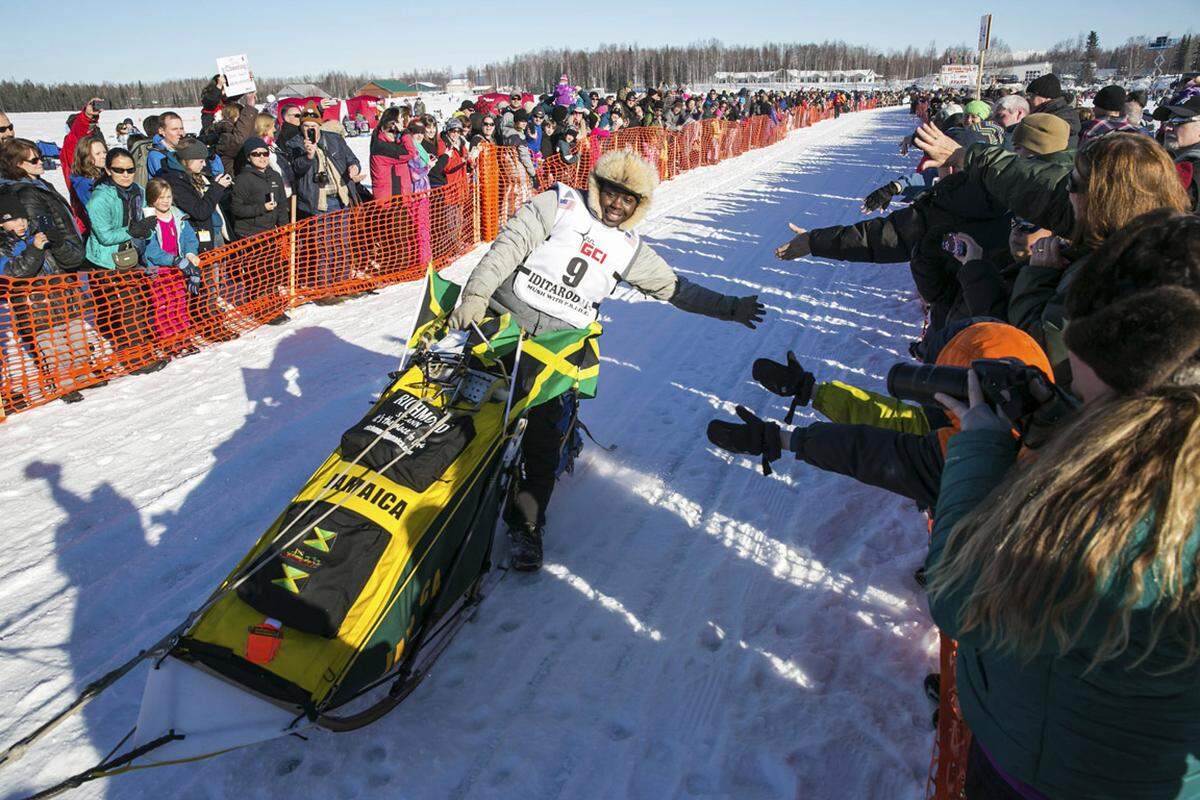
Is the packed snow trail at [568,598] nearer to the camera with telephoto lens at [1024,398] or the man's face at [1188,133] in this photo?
the camera with telephoto lens at [1024,398]

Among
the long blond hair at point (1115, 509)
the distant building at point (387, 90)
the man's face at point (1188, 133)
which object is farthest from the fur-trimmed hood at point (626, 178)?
the distant building at point (387, 90)

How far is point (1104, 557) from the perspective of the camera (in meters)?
1.06

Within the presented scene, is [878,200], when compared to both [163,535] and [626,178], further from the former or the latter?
[163,535]

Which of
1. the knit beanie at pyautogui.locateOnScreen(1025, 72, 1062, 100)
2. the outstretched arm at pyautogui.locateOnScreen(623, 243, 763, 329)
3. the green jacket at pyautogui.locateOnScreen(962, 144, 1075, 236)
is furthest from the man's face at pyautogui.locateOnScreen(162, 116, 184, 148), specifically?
the knit beanie at pyautogui.locateOnScreen(1025, 72, 1062, 100)

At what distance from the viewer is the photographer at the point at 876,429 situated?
2.25 metres

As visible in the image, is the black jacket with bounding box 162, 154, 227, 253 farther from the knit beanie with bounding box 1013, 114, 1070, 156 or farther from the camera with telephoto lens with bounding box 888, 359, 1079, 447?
the camera with telephoto lens with bounding box 888, 359, 1079, 447

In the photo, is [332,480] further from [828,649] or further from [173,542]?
[828,649]

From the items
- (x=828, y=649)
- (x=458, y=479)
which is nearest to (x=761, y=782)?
(x=828, y=649)

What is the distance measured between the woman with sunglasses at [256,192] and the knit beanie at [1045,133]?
6.11 meters

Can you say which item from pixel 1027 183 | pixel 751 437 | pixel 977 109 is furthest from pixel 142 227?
pixel 977 109

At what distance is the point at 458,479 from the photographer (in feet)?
9.20

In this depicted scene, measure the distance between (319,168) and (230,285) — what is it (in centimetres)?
174

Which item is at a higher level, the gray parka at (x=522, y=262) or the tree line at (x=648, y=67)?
the tree line at (x=648, y=67)

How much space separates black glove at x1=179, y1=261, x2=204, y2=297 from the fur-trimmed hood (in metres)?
3.87
